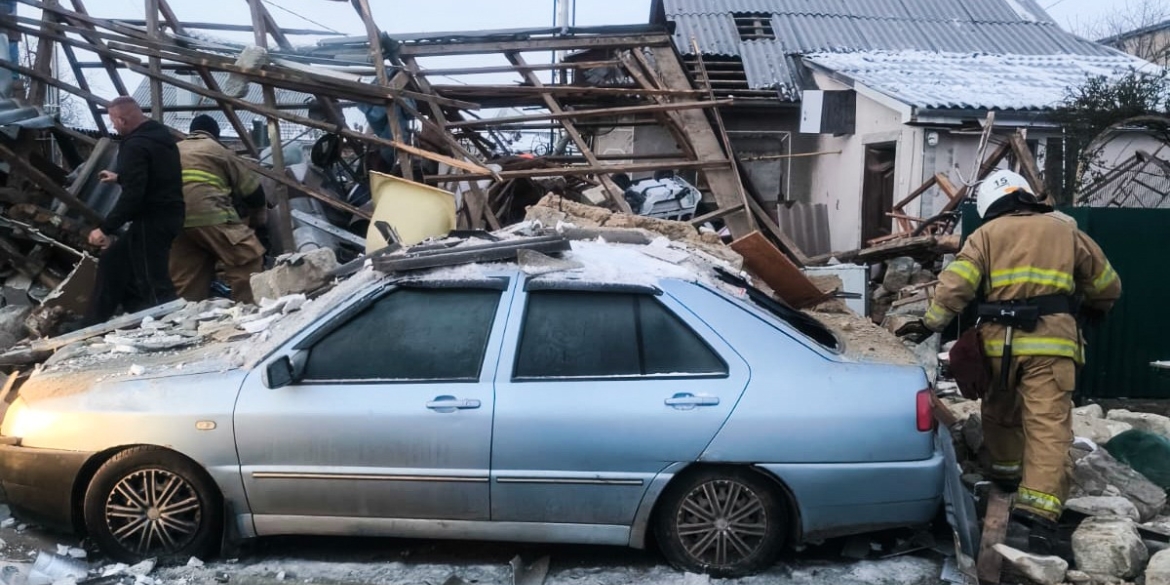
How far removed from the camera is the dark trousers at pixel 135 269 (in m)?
7.05

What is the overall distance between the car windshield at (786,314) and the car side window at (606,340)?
18.8 inches

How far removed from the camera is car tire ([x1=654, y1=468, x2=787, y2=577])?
4266mm

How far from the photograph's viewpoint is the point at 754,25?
16266 mm

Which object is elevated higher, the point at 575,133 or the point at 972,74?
the point at 972,74

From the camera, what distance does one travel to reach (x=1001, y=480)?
528cm

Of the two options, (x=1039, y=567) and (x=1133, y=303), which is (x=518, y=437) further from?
(x=1133, y=303)

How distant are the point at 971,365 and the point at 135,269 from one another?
5476 millimetres

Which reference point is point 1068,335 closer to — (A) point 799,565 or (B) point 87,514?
(A) point 799,565

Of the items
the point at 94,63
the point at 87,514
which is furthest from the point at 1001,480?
the point at 94,63

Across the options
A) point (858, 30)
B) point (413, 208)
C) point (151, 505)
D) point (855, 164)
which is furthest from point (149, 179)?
point (858, 30)

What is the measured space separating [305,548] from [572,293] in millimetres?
1725

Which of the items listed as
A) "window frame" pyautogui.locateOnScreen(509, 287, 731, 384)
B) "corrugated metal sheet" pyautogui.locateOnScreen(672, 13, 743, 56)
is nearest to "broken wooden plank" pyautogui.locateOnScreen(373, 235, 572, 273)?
"window frame" pyautogui.locateOnScreen(509, 287, 731, 384)

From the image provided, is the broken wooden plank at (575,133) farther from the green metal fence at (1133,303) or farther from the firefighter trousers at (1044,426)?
the firefighter trousers at (1044,426)

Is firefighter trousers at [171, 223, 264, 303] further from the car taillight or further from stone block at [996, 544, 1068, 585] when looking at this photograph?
stone block at [996, 544, 1068, 585]
